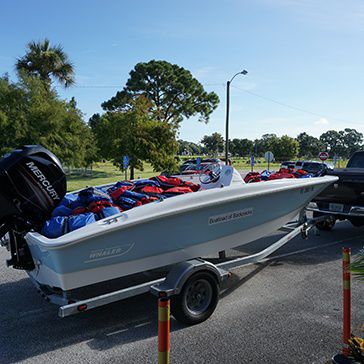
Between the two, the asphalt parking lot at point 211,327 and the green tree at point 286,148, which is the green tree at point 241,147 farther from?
the asphalt parking lot at point 211,327

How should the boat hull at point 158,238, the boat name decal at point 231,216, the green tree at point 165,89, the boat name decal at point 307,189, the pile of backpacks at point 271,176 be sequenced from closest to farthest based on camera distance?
the boat hull at point 158,238 → the boat name decal at point 231,216 → the boat name decal at point 307,189 → the pile of backpacks at point 271,176 → the green tree at point 165,89

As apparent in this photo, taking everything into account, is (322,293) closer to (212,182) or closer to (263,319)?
(263,319)

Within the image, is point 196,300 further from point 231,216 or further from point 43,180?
point 43,180

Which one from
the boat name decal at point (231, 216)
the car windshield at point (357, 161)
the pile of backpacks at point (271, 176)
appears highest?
the car windshield at point (357, 161)

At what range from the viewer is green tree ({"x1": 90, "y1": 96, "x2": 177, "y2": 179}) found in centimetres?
2342

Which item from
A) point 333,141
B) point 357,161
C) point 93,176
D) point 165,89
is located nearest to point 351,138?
point 333,141

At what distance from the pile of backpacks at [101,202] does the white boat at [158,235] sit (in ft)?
0.69

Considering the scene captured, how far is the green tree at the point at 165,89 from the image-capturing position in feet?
155

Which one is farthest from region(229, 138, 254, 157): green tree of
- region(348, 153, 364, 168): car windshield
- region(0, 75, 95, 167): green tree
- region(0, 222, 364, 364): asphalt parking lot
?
region(0, 222, 364, 364): asphalt parking lot

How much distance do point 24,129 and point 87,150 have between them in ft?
19.4

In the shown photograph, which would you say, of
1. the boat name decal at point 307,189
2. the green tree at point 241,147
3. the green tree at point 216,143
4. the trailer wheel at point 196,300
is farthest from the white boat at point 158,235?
the green tree at point 216,143

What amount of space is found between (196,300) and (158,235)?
0.89m

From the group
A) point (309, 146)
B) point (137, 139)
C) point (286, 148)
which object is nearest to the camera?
point (137, 139)

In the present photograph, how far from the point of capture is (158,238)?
13.7ft
